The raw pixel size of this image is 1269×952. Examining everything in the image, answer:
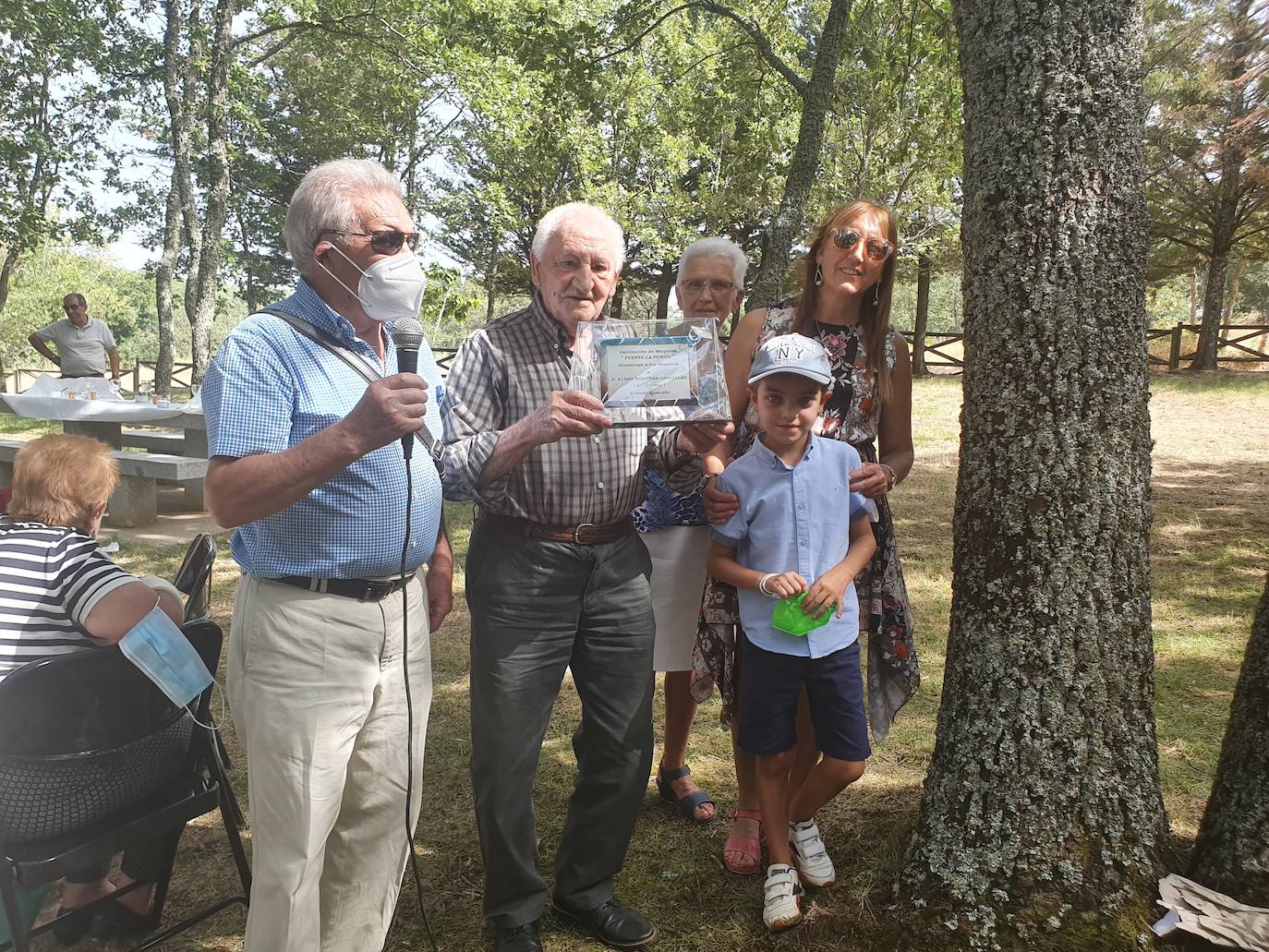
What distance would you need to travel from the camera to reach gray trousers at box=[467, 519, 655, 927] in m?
2.43

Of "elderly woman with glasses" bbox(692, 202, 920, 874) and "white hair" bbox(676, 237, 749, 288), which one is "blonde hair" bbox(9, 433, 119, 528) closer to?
"elderly woman with glasses" bbox(692, 202, 920, 874)

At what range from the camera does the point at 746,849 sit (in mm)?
2953

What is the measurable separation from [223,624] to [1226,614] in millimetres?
6297

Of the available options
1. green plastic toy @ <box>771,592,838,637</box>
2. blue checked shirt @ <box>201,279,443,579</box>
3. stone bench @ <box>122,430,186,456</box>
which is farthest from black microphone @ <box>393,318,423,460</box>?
stone bench @ <box>122,430,186,456</box>

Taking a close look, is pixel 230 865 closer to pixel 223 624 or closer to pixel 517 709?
pixel 517 709

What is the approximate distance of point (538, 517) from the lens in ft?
7.90

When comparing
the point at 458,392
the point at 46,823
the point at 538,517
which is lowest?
the point at 46,823

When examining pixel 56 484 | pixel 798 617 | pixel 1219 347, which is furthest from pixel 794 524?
pixel 1219 347

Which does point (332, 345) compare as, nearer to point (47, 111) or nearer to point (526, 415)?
point (526, 415)

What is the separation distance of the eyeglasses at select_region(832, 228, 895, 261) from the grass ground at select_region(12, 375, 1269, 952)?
1.91 metres

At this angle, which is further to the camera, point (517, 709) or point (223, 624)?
point (223, 624)

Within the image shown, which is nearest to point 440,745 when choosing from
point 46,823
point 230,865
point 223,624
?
point 230,865

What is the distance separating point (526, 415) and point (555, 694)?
2.67ft

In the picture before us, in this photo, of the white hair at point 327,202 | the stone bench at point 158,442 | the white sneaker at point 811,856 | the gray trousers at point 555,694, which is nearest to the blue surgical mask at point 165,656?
the gray trousers at point 555,694
